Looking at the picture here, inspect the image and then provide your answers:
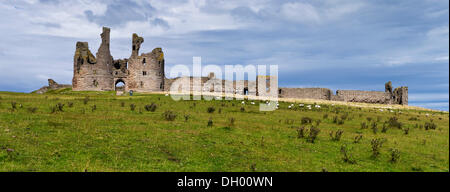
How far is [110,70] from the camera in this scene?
65125 millimetres

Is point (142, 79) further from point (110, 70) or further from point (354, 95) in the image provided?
point (354, 95)

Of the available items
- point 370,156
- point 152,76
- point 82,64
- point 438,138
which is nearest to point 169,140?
point 370,156

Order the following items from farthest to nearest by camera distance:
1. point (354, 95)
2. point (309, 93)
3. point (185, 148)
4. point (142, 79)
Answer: point (142, 79) < point (354, 95) < point (309, 93) < point (185, 148)

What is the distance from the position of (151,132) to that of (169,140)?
1.93 m

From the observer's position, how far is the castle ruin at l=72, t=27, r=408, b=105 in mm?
59844

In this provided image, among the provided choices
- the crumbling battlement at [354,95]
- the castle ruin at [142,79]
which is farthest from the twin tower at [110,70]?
the crumbling battlement at [354,95]

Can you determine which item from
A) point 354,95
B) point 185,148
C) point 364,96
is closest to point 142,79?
point 354,95

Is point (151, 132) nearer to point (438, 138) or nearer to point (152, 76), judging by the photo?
point (438, 138)

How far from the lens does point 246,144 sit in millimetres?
13281

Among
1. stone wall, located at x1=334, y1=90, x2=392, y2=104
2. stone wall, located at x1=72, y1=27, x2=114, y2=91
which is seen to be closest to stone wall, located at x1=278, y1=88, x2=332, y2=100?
stone wall, located at x1=334, y1=90, x2=392, y2=104

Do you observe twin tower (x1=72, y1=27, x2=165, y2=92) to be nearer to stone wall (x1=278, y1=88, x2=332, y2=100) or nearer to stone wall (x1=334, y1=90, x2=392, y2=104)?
stone wall (x1=278, y1=88, x2=332, y2=100)

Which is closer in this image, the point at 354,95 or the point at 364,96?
the point at 354,95

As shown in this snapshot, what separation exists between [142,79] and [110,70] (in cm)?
903
